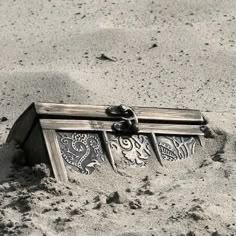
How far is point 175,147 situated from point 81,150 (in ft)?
1.73

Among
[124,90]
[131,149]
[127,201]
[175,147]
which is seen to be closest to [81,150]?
[131,149]

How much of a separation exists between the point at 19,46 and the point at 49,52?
25cm

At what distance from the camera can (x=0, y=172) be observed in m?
3.81

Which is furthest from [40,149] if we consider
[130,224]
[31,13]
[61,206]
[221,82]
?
[31,13]

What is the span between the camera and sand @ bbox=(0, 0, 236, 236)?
11.2 ft

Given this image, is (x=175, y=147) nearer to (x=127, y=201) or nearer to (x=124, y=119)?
(x=124, y=119)

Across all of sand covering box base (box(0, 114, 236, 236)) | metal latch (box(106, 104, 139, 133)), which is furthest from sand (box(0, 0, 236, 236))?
metal latch (box(106, 104, 139, 133))

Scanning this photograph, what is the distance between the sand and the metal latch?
0.24 metres

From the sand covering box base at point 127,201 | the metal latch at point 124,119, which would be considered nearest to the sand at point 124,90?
the sand covering box base at point 127,201

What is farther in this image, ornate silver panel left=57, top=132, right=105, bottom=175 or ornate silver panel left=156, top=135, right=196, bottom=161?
ornate silver panel left=156, top=135, right=196, bottom=161

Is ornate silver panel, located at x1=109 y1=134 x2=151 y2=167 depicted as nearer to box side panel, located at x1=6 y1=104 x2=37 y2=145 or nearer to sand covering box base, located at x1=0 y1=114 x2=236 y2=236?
sand covering box base, located at x1=0 y1=114 x2=236 y2=236

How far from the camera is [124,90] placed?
502 cm

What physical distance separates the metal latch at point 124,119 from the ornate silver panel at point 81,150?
0.44ft

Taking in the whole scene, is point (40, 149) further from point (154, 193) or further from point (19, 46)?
point (19, 46)
